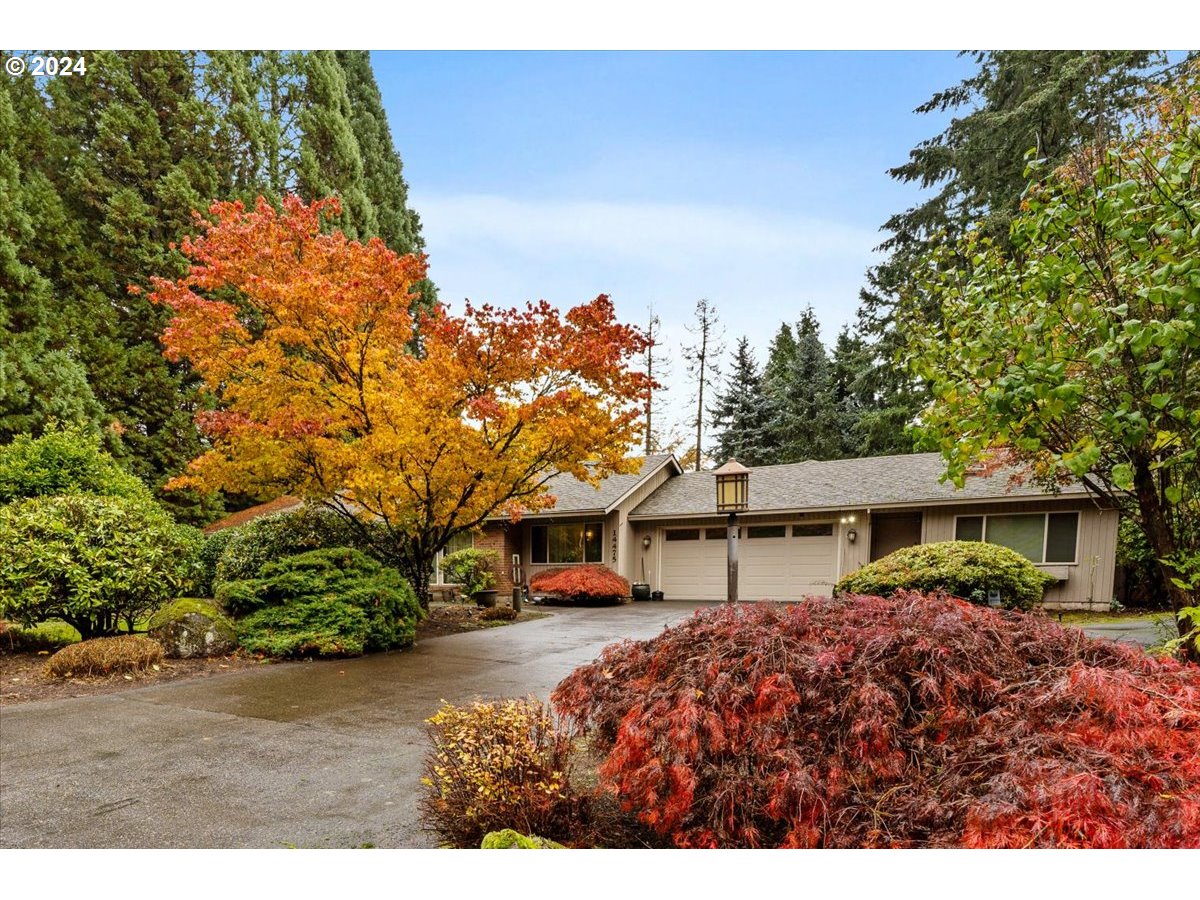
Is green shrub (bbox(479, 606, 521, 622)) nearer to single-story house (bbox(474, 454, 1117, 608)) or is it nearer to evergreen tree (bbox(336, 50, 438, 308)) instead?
single-story house (bbox(474, 454, 1117, 608))

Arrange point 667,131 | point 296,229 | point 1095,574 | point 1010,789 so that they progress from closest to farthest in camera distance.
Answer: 1. point 1010,789
2. point 667,131
3. point 296,229
4. point 1095,574

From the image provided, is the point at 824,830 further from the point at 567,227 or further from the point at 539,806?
the point at 567,227

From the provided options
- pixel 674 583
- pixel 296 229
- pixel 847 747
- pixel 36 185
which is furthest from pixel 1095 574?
pixel 36 185

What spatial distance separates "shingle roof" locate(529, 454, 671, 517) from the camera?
55.2 feet

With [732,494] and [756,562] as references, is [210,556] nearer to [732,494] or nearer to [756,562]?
[732,494]

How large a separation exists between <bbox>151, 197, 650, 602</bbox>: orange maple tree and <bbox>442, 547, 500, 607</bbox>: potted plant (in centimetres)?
721

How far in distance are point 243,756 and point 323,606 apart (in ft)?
13.0

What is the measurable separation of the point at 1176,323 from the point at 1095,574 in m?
12.4

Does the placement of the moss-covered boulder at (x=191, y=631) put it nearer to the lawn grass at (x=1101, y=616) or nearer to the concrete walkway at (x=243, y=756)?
the concrete walkway at (x=243, y=756)

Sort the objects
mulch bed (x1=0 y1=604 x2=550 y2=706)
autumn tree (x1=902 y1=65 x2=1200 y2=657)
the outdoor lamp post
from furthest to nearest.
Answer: the outdoor lamp post
mulch bed (x1=0 y1=604 x2=550 y2=706)
autumn tree (x1=902 y1=65 x2=1200 y2=657)

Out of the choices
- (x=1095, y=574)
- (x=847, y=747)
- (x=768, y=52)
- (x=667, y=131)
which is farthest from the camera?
(x=1095, y=574)

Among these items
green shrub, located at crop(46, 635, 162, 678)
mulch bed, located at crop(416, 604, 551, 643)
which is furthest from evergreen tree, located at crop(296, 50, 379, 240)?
green shrub, located at crop(46, 635, 162, 678)

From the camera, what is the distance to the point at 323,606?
26.3 feet

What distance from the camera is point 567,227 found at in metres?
6.00
